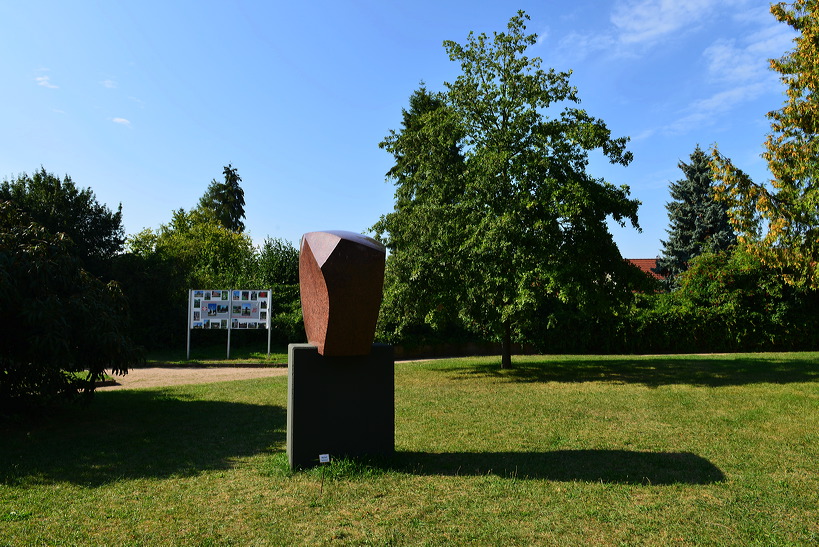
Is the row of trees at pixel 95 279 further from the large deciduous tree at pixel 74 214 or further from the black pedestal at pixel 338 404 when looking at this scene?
the black pedestal at pixel 338 404

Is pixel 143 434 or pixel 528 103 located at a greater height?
pixel 528 103

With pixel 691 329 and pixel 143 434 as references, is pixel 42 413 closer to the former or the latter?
pixel 143 434

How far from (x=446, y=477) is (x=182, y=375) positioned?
Result: 12.3 metres

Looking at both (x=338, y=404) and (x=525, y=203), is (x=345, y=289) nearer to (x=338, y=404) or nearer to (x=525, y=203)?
(x=338, y=404)

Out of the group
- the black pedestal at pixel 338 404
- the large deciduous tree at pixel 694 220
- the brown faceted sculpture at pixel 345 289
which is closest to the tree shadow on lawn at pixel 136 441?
the black pedestal at pixel 338 404

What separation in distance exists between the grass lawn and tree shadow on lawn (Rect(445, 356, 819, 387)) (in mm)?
2438

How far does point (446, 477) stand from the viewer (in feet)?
18.7

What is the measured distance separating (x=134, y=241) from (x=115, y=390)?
29.0 m

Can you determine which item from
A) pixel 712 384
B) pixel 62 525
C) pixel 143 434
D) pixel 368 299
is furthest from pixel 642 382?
pixel 62 525

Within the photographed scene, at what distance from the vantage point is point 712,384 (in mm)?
12312

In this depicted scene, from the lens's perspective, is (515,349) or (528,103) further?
(515,349)

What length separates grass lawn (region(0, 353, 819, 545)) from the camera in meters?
4.35

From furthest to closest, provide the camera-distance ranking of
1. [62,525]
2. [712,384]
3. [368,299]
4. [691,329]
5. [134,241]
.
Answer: [134,241] → [691,329] → [712,384] → [368,299] → [62,525]

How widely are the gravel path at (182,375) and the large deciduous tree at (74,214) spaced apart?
8578mm
